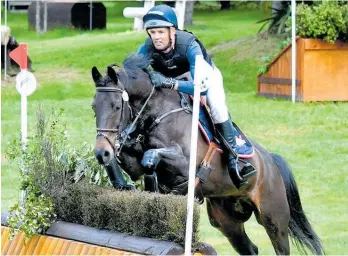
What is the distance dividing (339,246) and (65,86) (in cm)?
1056

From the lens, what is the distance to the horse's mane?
24.2ft

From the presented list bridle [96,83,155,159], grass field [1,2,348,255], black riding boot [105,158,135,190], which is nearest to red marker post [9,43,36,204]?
black riding boot [105,158,135,190]

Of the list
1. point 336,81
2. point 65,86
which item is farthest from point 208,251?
point 65,86

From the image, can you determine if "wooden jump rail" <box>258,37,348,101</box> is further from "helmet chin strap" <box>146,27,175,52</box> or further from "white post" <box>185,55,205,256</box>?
"white post" <box>185,55,205,256</box>

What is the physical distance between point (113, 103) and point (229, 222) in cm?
205

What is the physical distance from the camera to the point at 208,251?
671 centimetres

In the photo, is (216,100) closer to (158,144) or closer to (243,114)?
(158,144)

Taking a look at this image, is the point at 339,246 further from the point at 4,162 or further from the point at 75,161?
the point at 4,162

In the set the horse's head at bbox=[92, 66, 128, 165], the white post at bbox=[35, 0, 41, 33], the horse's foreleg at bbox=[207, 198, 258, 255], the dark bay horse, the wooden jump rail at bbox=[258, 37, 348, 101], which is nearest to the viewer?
the horse's head at bbox=[92, 66, 128, 165]

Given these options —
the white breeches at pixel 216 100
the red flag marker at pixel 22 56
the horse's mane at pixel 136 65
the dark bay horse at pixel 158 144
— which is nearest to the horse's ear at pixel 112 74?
the dark bay horse at pixel 158 144

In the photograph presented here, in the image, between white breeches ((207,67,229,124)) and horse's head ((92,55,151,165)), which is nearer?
horse's head ((92,55,151,165))

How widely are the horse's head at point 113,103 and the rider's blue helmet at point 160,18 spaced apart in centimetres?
34

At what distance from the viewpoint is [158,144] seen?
7312 millimetres

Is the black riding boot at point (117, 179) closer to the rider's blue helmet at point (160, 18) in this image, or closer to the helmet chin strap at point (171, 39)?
the helmet chin strap at point (171, 39)
